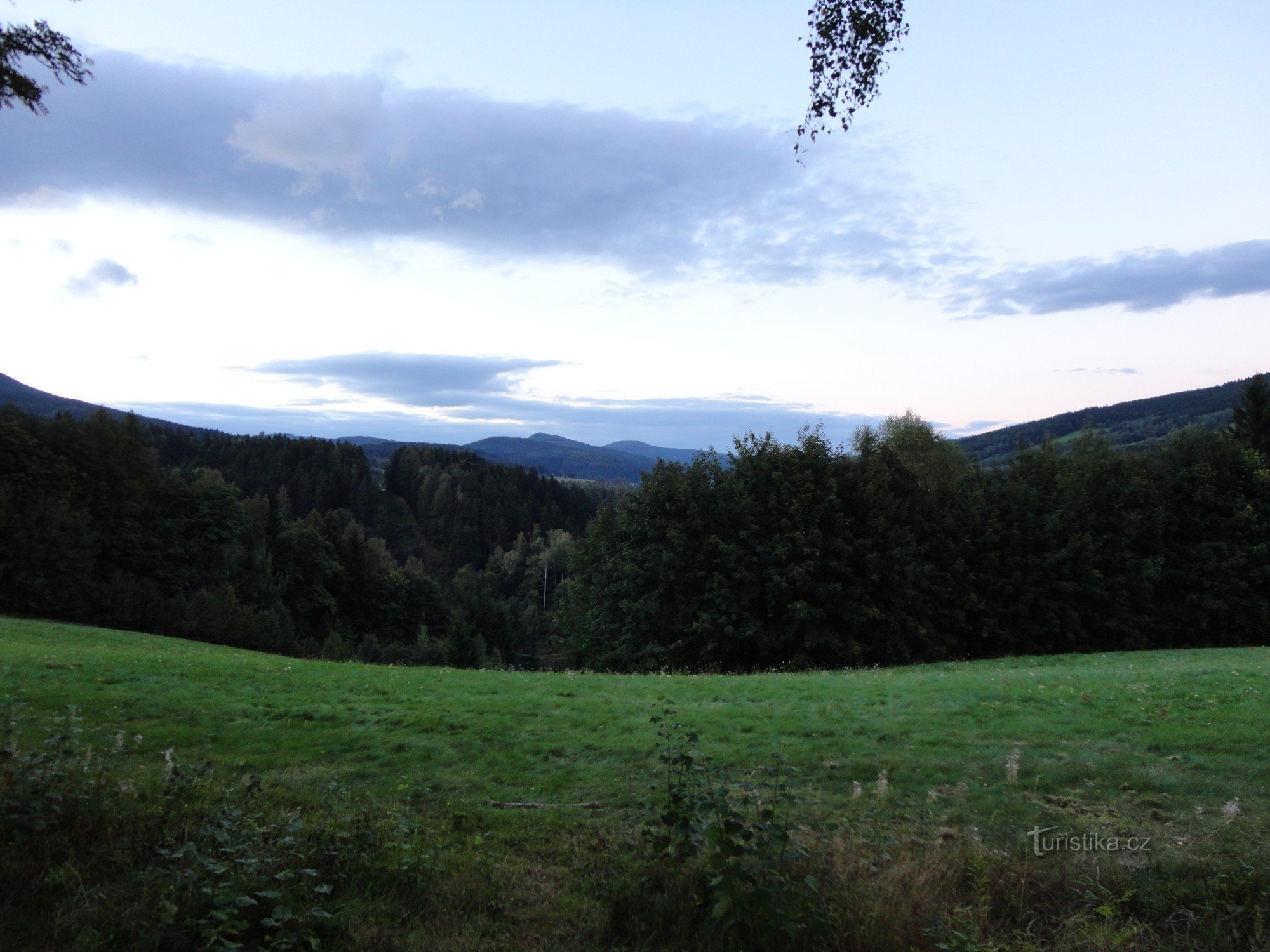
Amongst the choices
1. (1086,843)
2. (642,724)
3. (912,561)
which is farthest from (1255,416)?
(1086,843)

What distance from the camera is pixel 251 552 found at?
6456 cm

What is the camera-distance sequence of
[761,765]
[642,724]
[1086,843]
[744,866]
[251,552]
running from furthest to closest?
[251,552], [642,724], [761,765], [1086,843], [744,866]

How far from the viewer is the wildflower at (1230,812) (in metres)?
5.70

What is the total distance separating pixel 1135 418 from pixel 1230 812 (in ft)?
544

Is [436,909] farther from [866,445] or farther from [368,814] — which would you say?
[866,445]

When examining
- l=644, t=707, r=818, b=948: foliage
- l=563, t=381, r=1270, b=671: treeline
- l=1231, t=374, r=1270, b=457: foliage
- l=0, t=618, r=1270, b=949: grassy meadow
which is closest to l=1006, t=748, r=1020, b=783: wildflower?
l=0, t=618, r=1270, b=949: grassy meadow

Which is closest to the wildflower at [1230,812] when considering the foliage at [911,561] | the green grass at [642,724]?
the green grass at [642,724]

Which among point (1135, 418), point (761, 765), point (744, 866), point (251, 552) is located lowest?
point (251, 552)

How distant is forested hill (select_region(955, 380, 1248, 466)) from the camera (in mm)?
122625

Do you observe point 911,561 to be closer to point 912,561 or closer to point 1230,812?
point 912,561

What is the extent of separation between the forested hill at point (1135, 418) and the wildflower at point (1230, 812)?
124063 mm

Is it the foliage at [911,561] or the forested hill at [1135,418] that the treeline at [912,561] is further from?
the forested hill at [1135,418]

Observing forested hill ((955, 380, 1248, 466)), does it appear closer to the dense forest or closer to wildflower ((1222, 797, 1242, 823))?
the dense forest

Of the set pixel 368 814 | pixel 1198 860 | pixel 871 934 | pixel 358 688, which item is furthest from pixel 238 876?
pixel 358 688
